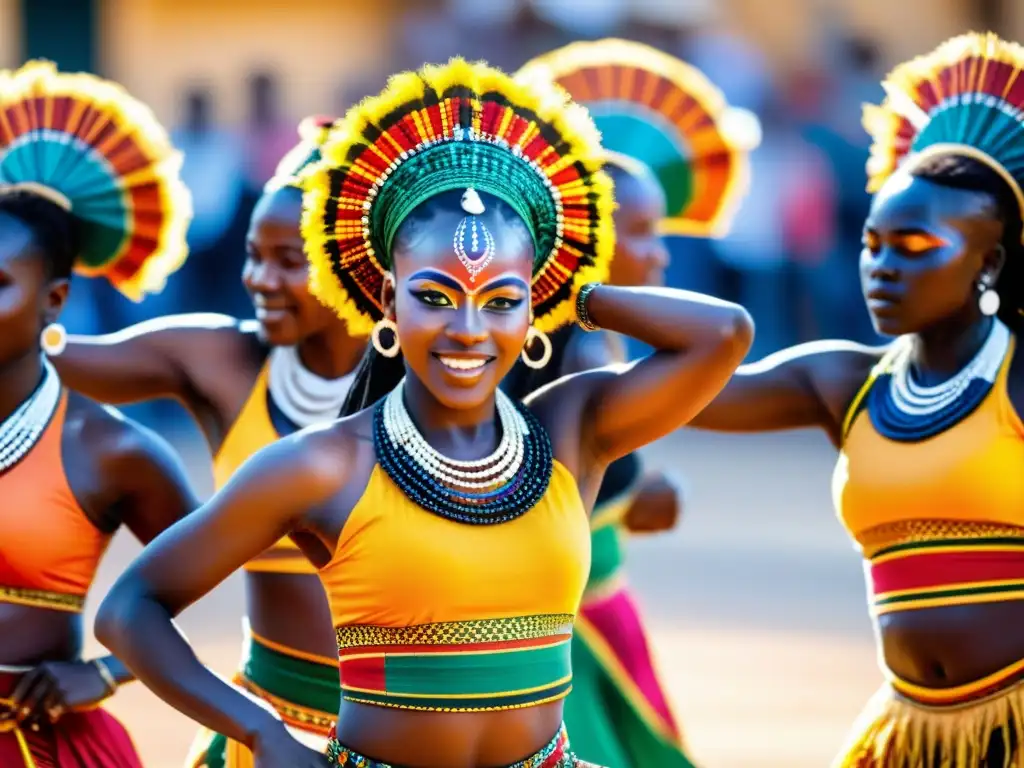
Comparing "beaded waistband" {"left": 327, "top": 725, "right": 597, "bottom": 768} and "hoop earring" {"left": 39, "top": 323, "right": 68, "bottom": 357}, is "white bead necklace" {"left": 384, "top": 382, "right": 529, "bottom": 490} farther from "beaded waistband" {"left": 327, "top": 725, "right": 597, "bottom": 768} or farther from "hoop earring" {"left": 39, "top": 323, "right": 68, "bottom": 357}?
"hoop earring" {"left": 39, "top": 323, "right": 68, "bottom": 357}

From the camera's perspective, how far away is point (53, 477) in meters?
4.83

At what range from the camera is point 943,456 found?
197 inches

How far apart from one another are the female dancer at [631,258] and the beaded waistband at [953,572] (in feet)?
3.97

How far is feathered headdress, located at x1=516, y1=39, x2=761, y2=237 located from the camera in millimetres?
7188

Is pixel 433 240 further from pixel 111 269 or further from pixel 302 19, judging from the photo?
pixel 302 19

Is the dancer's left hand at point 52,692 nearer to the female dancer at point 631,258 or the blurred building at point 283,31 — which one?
the female dancer at point 631,258

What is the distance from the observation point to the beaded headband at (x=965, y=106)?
522 centimetres

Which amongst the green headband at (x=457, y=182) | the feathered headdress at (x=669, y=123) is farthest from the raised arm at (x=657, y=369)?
the feathered headdress at (x=669, y=123)

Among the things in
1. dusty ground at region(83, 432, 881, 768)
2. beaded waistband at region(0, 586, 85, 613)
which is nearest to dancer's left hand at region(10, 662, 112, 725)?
beaded waistband at region(0, 586, 85, 613)

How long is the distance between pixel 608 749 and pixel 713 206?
237 centimetres

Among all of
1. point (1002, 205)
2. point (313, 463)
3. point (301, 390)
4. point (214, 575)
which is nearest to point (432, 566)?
point (313, 463)

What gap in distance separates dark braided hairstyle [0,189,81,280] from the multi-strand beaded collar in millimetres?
2089

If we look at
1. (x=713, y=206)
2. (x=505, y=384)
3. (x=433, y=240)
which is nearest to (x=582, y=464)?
(x=433, y=240)

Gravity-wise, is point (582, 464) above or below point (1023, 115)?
below
